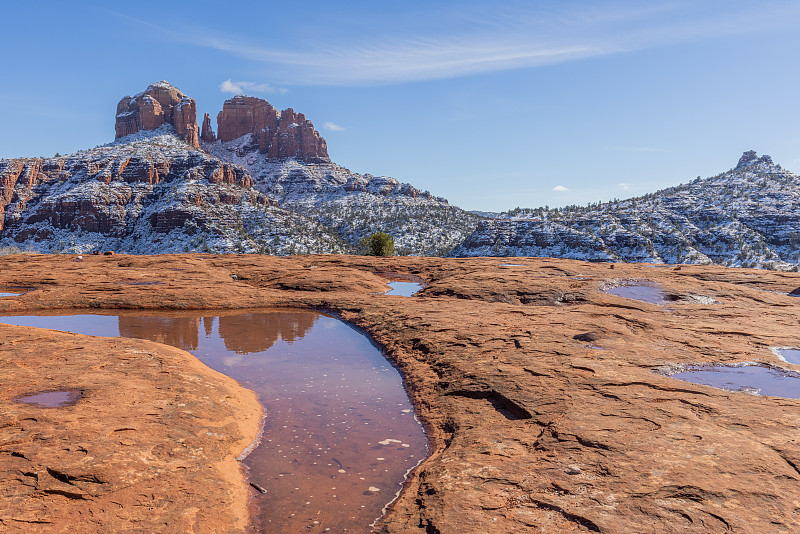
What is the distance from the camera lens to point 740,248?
3883 inches

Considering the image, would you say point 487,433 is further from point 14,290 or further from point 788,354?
point 14,290

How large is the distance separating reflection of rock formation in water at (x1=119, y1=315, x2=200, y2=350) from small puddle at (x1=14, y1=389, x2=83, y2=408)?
629 cm

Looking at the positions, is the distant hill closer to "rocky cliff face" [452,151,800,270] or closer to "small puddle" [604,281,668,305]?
"rocky cliff face" [452,151,800,270]

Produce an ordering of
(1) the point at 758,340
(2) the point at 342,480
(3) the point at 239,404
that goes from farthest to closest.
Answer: (1) the point at 758,340 → (3) the point at 239,404 → (2) the point at 342,480

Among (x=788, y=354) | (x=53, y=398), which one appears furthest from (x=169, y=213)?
(x=788, y=354)


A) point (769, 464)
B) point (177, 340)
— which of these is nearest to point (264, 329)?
point (177, 340)

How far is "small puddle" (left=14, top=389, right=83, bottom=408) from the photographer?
8861 millimetres

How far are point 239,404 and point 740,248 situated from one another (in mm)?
118134

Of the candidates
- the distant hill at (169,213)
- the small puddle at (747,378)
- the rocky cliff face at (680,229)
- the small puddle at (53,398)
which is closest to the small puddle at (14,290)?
the small puddle at (53,398)

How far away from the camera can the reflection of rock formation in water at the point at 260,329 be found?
645 inches

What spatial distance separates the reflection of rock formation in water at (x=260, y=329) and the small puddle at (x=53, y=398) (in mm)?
6042

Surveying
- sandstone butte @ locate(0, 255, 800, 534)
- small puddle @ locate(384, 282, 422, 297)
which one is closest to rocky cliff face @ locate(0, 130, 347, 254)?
small puddle @ locate(384, 282, 422, 297)

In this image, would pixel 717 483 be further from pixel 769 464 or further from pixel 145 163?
pixel 145 163

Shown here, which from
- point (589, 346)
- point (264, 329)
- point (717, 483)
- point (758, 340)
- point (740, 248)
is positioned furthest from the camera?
point (740, 248)
